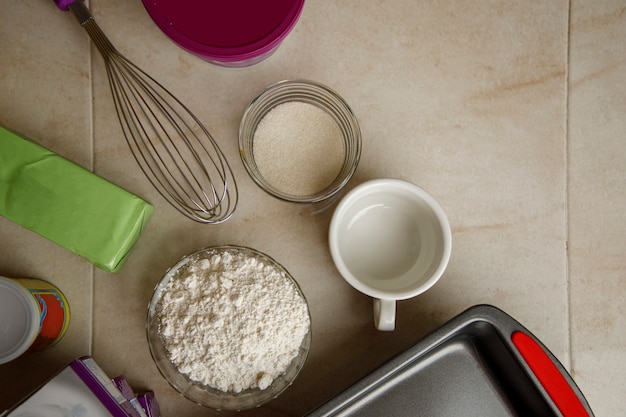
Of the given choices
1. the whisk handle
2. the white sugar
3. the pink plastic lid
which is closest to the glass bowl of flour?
the white sugar

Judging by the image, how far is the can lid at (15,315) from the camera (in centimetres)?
61

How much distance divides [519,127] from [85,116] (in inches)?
23.9

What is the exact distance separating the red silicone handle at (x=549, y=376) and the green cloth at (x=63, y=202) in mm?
506

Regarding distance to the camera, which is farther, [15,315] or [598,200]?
[598,200]

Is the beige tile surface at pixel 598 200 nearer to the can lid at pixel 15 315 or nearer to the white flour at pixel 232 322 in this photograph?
the white flour at pixel 232 322

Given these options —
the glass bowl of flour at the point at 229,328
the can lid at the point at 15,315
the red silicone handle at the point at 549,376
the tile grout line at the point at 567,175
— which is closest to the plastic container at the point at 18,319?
the can lid at the point at 15,315

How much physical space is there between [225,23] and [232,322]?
359 mm

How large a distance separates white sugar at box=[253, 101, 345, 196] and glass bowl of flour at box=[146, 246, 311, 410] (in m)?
0.11

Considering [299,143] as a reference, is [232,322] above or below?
below

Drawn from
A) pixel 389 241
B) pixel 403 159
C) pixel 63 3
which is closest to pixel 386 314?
pixel 389 241

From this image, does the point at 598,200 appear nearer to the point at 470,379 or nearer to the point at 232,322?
the point at 470,379

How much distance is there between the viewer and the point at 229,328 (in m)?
0.63

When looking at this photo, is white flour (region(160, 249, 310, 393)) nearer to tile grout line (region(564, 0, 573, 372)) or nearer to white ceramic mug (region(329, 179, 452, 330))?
white ceramic mug (region(329, 179, 452, 330))

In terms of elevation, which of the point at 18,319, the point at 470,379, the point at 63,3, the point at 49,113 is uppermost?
the point at 63,3
